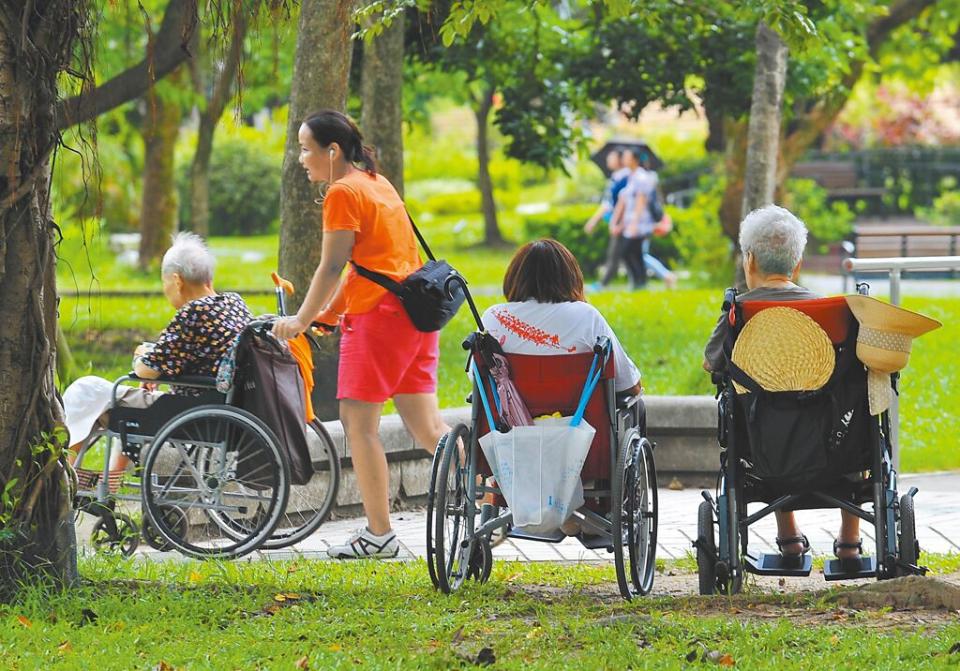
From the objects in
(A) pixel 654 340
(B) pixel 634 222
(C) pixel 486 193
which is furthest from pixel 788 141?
(C) pixel 486 193

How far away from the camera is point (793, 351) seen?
552 centimetres

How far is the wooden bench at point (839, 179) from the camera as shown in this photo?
104 ft

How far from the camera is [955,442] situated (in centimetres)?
980

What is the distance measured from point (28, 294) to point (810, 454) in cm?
277

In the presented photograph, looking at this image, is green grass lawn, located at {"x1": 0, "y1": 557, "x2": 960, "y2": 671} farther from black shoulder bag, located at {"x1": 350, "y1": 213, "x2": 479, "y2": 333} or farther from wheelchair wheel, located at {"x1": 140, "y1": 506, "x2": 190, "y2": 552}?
black shoulder bag, located at {"x1": 350, "y1": 213, "x2": 479, "y2": 333}

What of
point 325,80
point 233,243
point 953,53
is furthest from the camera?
point 233,243

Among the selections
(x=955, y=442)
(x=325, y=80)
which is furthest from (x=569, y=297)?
(x=955, y=442)

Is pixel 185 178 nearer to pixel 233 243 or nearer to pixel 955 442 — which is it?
pixel 233 243

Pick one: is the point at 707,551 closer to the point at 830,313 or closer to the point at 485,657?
the point at 830,313

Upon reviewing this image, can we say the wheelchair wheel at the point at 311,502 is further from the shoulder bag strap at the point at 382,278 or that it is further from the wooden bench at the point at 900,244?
the wooden bench at the point at 900,244

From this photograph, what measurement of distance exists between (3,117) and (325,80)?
446 cm

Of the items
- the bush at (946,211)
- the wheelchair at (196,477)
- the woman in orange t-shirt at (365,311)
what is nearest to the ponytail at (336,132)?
the woman in orange t-shirt at (365,311)

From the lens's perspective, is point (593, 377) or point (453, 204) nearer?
point (593, 377)

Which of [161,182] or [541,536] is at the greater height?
[161,182]
